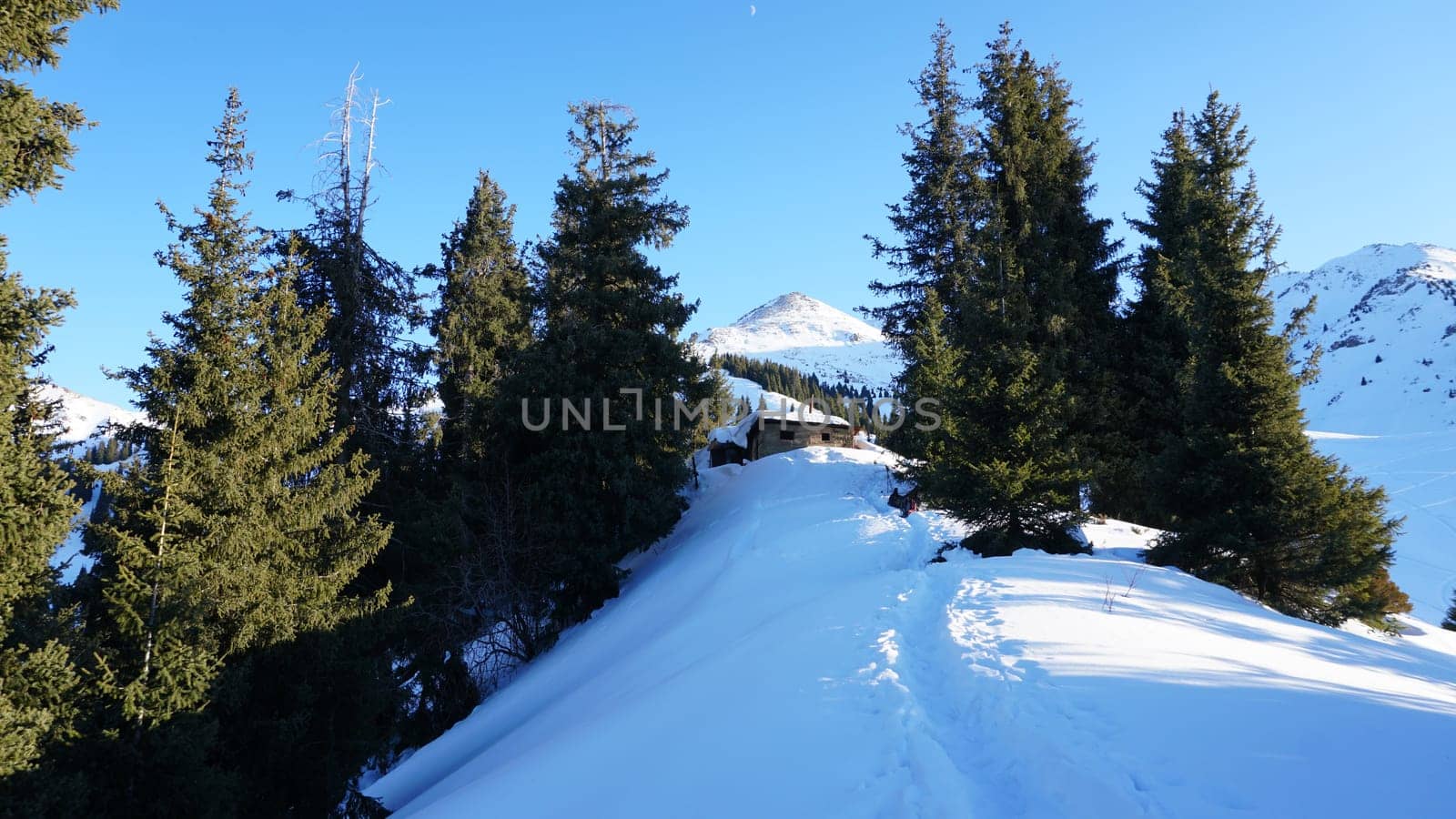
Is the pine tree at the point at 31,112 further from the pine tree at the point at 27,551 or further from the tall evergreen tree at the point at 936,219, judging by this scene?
the tall evergreen tree at the point at 936,219

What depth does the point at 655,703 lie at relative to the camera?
7824 millimetres

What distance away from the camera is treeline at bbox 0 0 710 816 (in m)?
7.20

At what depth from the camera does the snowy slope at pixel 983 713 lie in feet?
14.9

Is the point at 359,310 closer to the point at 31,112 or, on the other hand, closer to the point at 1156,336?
the point at 31,112

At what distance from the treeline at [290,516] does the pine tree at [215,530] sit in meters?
0.04

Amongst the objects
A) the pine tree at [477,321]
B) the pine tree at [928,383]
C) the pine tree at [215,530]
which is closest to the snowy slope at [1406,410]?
the pine tree at [928,383]

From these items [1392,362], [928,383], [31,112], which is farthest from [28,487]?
[1392,362]

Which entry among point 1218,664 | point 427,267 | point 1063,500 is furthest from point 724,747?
point 427,267

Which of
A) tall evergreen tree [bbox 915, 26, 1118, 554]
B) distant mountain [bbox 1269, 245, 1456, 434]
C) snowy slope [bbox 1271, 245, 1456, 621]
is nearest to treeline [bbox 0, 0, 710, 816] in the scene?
tall evergreen tree [bbox 915, 26, 1118, 554]

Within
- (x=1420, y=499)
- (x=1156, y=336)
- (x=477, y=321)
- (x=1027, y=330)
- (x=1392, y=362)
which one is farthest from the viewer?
(x=1392, y=362)

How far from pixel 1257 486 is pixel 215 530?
59.1 ft

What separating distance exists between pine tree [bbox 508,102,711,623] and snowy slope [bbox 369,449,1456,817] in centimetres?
541

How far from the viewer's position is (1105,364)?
21141 millimetres

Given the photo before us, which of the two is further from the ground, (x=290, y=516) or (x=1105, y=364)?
(x=1105, y=364)
